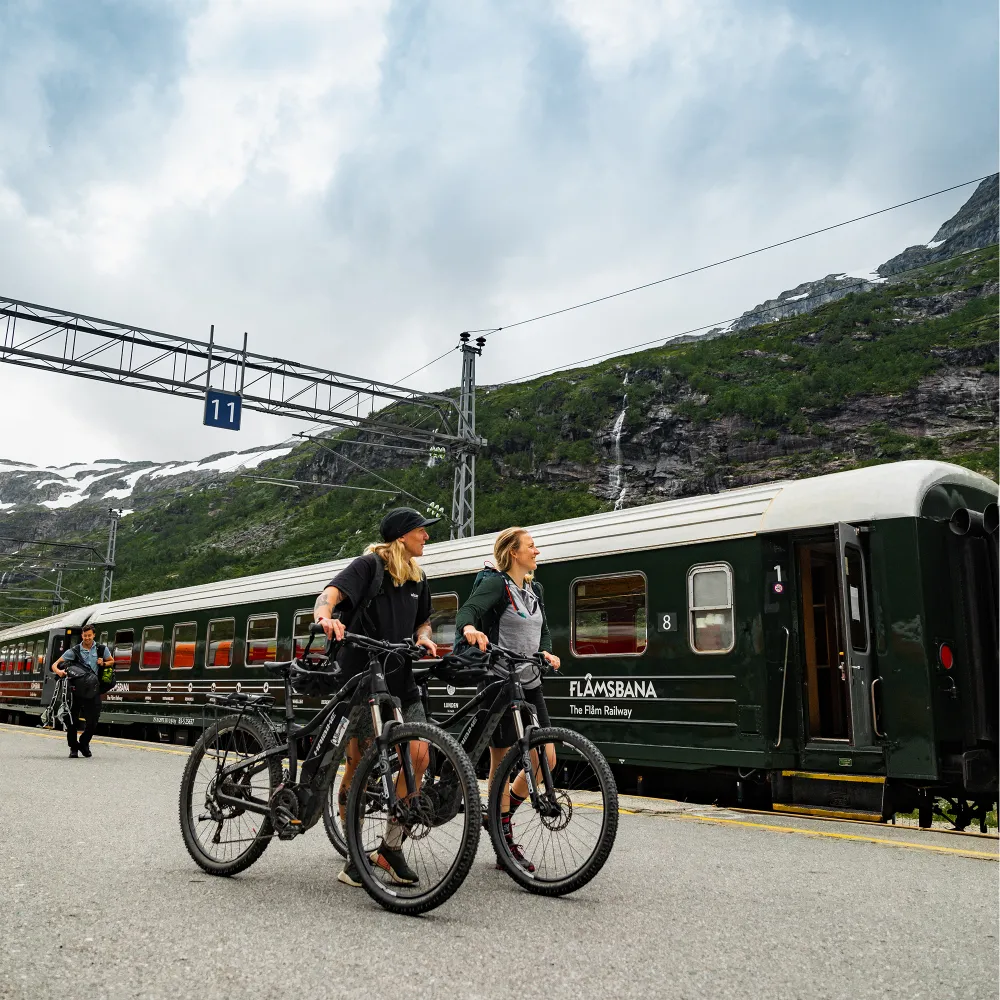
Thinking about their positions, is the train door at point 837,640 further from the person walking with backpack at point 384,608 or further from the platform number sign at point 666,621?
the person walking with backpack at point 384,608

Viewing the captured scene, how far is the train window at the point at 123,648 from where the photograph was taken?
67.8 feet

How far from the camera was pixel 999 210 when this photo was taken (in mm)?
162500

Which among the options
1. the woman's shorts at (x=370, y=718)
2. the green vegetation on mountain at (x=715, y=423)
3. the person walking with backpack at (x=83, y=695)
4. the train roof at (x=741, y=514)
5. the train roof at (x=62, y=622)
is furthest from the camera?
the green vegetation on mountain at (x=715, y=423)

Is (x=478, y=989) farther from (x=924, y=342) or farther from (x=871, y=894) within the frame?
(x=924, y=342)

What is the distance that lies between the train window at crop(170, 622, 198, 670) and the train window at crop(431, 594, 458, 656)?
7.17m

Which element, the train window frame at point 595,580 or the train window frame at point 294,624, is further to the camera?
the train window frame at point 294,624

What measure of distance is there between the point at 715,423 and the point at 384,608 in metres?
87.7

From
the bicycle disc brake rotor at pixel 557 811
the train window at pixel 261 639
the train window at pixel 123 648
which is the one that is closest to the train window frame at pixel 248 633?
the train window at pixel 261 639

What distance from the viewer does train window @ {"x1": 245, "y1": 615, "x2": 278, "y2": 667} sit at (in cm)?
1555

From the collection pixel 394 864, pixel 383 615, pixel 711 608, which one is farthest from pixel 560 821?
pixel 711 608

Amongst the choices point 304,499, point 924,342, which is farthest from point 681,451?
point 304,499

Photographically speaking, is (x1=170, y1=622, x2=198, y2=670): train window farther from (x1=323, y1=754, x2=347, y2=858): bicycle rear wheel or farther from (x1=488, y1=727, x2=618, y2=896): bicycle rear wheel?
(x1=488, y1=727, x2=618, y2=896): bicycle rear wheel

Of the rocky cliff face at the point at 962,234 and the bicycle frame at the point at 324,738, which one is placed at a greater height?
the rocky cliff face at the point at 962,234

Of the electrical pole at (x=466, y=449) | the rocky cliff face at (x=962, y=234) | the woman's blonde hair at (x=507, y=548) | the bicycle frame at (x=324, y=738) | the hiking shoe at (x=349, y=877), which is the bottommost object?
the hiking shoe at (x=349, y=877)
